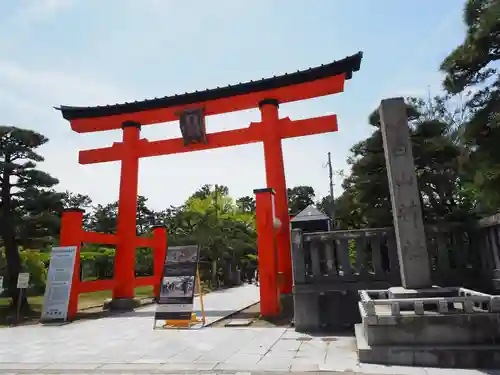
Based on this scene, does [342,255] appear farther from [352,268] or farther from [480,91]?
[480,91]

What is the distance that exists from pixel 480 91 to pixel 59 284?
A: 483 inches

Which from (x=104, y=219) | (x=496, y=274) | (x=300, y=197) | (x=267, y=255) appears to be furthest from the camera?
(x=300, y=197)

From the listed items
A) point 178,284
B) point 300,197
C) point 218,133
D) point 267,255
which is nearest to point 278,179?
point 267,255

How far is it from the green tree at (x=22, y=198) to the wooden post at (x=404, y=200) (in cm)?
1153

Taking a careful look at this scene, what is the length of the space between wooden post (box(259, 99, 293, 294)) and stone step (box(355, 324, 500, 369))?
18.7 feet

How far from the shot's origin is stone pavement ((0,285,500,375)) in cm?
516

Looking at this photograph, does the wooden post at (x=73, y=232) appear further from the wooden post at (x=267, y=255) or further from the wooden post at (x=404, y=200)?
the wooden post at (x=404, y=200)

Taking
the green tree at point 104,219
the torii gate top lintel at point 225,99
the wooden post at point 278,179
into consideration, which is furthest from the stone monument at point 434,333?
the green tree at point 104,219

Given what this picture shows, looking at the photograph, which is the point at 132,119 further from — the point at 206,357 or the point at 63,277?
the point at 206,357

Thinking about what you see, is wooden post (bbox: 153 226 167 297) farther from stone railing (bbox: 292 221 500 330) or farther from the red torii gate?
stone railing (bbox: 292 221 500 330)

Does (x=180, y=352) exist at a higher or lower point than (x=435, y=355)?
lower

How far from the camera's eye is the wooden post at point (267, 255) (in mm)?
9734

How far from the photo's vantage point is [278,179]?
11.5 metres

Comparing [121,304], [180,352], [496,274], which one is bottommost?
[180,352]
